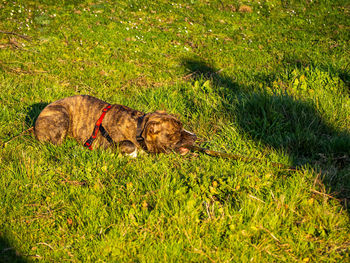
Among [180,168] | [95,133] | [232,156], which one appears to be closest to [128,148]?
[95,133]

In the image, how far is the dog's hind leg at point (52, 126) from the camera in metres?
4.85

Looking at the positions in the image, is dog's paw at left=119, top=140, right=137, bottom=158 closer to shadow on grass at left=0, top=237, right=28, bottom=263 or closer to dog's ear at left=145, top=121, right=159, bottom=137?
dog's ear at left=145, top=121, right=159, bottom=137

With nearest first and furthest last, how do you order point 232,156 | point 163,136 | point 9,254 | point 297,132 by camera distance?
point 9,254
point 232,156
point 297,132
point 163,136

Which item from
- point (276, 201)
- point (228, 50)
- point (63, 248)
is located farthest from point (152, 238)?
point (228, 50)

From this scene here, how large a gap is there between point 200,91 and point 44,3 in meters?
7.98

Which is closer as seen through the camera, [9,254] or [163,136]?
[9,254]

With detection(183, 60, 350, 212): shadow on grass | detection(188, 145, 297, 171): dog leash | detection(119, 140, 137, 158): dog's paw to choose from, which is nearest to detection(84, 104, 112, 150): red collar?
detection(119, 140, 137, 158): dog's paw

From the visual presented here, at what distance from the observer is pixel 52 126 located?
15.9ft

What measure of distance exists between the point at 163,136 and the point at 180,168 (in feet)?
2.16

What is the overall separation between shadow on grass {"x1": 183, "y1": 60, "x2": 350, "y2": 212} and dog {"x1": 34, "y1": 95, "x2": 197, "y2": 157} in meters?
1.03

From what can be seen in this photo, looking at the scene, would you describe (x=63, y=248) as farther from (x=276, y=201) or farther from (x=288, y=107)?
(x=288, y=107)

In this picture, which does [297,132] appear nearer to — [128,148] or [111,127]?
[128,148]

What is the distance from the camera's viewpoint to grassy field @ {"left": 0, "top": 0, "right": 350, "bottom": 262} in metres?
2.94

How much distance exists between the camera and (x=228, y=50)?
9.82 m
